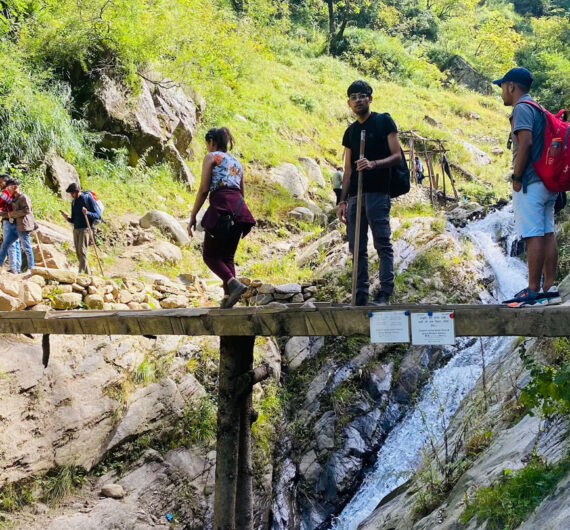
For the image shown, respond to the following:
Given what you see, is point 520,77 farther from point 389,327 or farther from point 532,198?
point 389,327

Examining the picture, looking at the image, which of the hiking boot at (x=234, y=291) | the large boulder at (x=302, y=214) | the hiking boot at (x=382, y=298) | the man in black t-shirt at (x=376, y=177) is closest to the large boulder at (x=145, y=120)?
the large boulder at (x=302, y=214)

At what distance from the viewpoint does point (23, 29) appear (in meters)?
12.5

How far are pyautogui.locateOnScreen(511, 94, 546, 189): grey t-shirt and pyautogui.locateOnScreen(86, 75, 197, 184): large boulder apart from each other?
36.0 ft

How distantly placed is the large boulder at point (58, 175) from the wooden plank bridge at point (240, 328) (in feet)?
19.7

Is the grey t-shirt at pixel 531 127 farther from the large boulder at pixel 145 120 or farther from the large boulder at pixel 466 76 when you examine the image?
the large boulder at pixel 466 76

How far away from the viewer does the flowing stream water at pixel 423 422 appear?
276 inches

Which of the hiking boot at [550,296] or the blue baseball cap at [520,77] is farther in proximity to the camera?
the blue baseball cap at [520,77]

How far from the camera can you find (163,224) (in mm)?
11992

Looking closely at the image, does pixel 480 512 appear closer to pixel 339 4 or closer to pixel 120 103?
pixel 120 103

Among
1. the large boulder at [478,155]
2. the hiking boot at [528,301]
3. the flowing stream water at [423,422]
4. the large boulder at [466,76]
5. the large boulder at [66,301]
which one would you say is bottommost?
the flowing stream water at [423,422]

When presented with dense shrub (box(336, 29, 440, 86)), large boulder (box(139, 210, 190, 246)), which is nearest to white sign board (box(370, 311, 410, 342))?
large boulder (box(139, 210, 190, 246))

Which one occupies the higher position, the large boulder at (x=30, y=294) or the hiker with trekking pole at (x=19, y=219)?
the hiker with trekking pole at (x=19, y=219)

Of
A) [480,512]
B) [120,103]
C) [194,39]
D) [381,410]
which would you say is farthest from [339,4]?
[480,512]

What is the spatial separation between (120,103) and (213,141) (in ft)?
31.6
